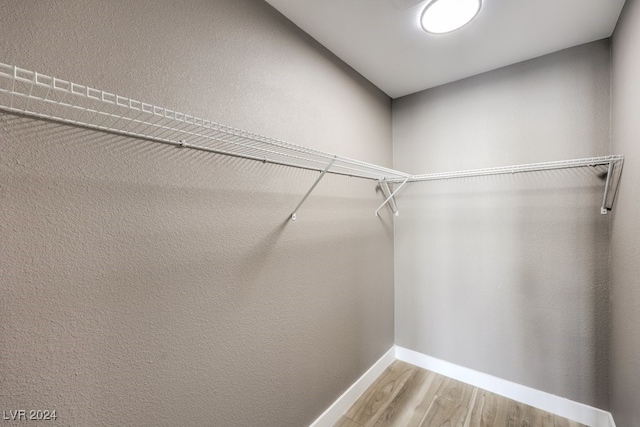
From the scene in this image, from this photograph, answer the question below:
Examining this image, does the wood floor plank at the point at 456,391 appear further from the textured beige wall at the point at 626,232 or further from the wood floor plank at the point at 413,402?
the textured beige wall at the point at 626,232

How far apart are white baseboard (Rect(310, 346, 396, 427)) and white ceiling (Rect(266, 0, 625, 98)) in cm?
220

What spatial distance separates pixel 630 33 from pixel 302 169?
5.33ft

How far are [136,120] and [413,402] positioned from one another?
2154mm

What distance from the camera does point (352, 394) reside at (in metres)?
1.65

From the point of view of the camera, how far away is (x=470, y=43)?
4.79 ft

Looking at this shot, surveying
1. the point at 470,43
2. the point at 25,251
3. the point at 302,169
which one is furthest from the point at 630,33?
the point at 25,251

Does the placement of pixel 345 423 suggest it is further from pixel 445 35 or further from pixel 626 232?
pixel 445 35

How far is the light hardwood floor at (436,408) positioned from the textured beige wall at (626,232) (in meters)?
0.44

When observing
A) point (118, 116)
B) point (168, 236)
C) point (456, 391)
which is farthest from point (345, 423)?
point (118, 116)

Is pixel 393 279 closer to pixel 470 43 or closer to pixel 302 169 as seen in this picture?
pixel 302 169

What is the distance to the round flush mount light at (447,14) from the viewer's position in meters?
1.18

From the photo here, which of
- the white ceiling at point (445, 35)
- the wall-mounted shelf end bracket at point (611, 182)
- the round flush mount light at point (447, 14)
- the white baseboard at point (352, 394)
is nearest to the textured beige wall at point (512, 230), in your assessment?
the wall-mounted shelf end bracket at point (611, 182)

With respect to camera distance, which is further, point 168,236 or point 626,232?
point 626,232

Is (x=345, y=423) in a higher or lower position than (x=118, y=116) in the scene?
lower
